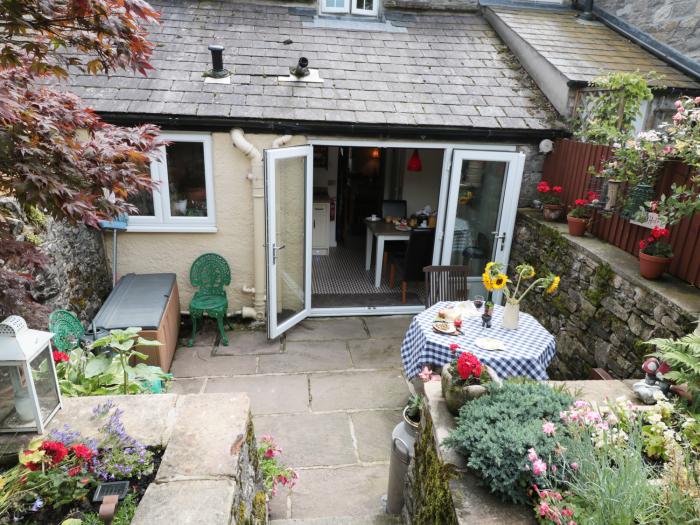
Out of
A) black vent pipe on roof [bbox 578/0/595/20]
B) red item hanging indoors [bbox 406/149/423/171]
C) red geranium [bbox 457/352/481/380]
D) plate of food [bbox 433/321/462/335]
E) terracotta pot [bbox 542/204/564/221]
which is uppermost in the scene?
black vent pipe on roof [bbox 578/0/595/20]

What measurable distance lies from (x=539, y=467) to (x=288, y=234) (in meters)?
4.81

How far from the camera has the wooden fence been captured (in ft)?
13.4

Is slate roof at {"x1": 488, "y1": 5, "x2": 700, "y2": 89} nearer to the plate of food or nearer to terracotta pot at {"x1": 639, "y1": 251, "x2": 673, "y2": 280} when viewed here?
terracotta pot at {"x1": 639, "y1": 251, "x2": 673, "y2": 280}

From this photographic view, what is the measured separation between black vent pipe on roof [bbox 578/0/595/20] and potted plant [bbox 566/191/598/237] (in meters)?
5.11

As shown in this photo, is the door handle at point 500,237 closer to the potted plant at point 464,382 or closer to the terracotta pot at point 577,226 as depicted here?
the terracotta pot at point 577,226

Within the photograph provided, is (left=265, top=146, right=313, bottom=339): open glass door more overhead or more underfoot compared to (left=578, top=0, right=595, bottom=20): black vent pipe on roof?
more underfoot

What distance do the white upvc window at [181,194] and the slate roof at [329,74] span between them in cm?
55

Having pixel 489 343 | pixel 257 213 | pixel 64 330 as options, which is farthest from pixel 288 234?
pixel 489 343

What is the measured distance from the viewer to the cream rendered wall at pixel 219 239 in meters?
6.21

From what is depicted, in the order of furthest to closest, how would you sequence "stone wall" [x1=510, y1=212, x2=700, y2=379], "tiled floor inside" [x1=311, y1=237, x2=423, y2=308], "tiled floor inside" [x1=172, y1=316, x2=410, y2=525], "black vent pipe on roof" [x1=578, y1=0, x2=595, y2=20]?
"black vent pipe on roof" [x1=578, y1=0, x2=595, y2=20] → "tiled floor inside" [x1=311, y1=237, x2=423, y2=308] → "stone wall" [x1=510, y1=212, x2=700, y2=379] → "tiled floor inside" [x1=172, y1=316, x2=410, y2=525]

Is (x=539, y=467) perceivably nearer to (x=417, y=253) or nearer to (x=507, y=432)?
(x=507, y=432)

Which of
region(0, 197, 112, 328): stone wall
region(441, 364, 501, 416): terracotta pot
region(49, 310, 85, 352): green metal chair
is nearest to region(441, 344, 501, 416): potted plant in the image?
region(441, 364, 501, 416): terracotta pot

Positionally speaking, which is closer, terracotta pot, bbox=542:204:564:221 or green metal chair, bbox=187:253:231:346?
terracotta pot, bbox=542:204:564:221

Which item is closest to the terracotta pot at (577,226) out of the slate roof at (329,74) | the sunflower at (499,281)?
the slate roof at (329,74)
